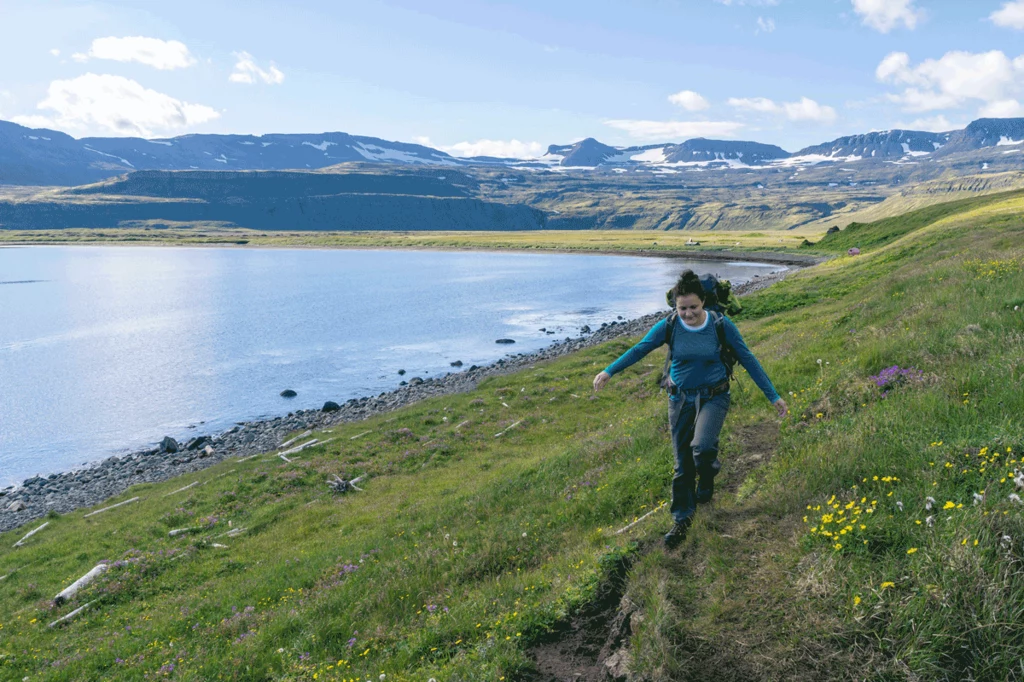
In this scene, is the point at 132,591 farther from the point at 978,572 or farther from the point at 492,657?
the point at 978,572

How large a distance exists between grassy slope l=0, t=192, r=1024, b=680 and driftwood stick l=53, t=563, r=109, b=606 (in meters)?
0.43

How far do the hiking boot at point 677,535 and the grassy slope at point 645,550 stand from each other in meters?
0.24

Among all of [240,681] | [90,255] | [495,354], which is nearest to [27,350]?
[495,354]

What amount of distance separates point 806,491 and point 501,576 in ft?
17.5

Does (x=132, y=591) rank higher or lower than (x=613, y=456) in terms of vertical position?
Result: lower

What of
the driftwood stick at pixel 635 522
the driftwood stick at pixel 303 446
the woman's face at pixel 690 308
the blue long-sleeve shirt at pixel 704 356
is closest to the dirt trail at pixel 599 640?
the driftwood stick at pixel 635 522

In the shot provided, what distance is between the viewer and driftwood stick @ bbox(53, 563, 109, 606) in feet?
50.7

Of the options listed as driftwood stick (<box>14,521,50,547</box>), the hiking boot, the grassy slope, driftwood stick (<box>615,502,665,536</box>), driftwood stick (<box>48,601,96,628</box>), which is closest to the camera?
the grassy slope

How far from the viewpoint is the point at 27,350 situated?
→ 57188 mm

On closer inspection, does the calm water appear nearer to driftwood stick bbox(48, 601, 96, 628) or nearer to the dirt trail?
driftwood stick bbox(48, 601, 96, 628)

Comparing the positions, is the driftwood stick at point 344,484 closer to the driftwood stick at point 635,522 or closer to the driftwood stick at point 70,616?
A: the driftwood stick at point 70,616

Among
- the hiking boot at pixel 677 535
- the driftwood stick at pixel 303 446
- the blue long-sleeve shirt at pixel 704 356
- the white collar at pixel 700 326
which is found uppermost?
the white collar at pixel 700 326

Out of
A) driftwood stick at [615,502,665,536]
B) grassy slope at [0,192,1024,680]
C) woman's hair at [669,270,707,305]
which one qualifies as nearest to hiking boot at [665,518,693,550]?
grassy slope at [0,192,1024,680]

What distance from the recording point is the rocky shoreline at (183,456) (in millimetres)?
25938
